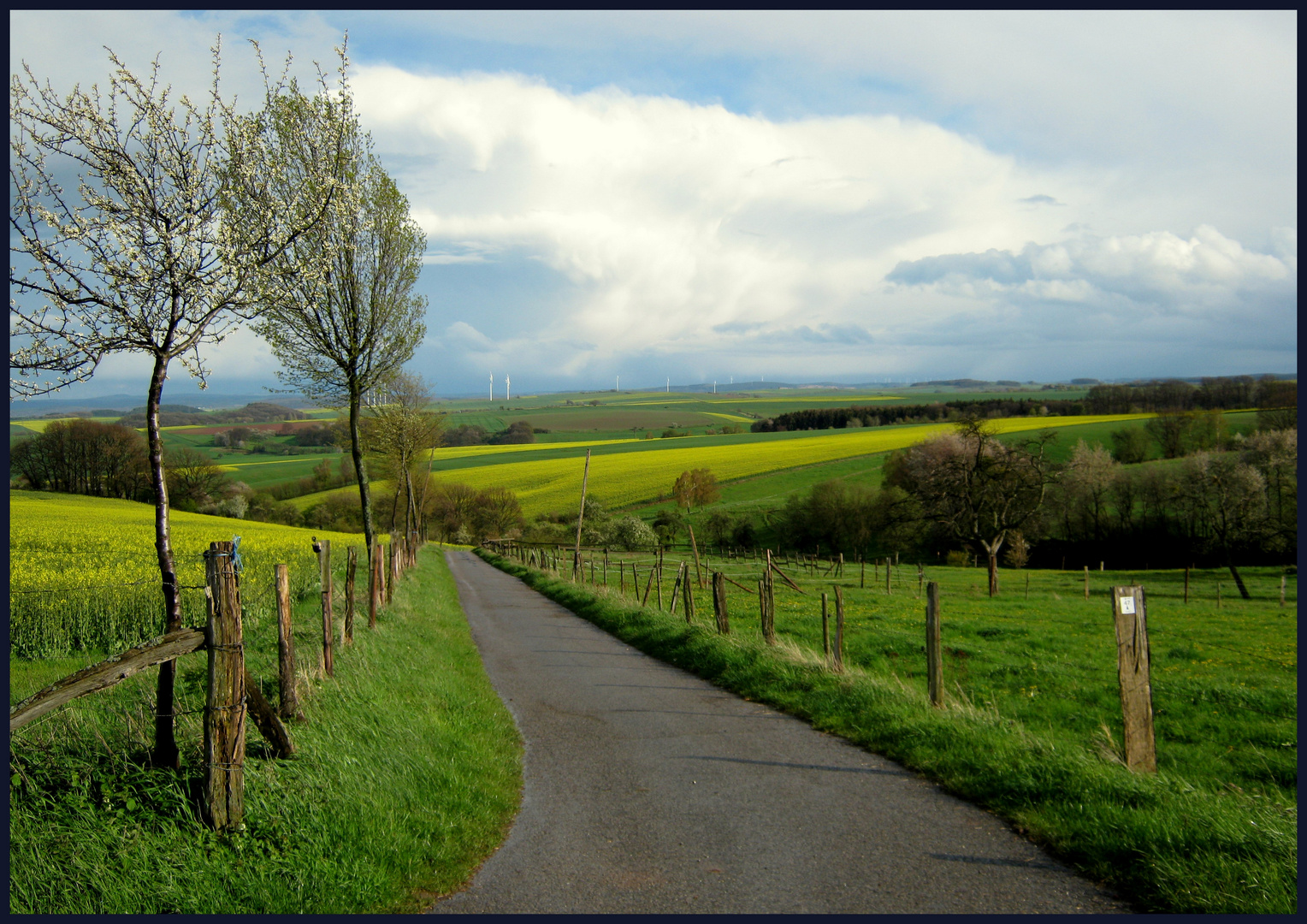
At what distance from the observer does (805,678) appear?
11305 millimetres

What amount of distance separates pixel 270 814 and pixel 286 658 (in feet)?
6.23

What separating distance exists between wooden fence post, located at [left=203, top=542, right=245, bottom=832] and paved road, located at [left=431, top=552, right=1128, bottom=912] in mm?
1837

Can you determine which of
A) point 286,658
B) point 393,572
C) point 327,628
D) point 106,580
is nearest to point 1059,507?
point 393,572

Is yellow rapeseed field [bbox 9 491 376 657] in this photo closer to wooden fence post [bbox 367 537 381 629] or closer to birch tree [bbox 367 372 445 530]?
wooden fence post [bbox 367 537 381 629]

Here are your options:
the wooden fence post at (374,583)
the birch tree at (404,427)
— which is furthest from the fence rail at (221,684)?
the birch tree at (404,427)

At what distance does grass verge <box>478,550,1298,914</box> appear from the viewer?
5.18 meters

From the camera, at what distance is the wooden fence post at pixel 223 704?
221 inches

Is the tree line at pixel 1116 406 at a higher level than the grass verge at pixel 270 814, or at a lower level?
higher

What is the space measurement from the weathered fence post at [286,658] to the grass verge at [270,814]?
24 cm

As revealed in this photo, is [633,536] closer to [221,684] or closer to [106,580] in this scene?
[106,580]

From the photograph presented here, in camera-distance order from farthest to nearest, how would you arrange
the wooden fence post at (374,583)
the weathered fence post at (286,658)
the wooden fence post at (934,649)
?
the wooden fence post at (374,583), the wooden fence post at (934,649), the weathered fence post at (286,658)

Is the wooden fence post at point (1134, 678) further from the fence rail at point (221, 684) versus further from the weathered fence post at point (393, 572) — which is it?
the weathered fence post at point (393, 572)

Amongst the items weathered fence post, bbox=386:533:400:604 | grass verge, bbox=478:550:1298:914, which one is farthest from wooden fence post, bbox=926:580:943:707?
weathered fence post, bbox=386:533:400:604

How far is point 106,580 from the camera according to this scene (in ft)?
53.2
